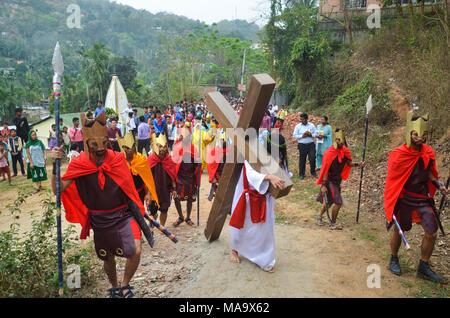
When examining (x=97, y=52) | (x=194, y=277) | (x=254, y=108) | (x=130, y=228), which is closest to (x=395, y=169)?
(x=254, y=108)

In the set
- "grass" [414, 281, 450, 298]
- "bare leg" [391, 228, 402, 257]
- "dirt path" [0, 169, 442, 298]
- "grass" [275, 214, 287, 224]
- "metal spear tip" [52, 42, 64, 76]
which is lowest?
"grass" [275, 214, 287, 224]

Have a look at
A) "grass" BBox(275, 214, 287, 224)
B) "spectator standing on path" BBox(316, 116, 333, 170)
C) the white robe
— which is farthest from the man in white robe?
"spectator standing on path" BBox(316, 116, 333, 170)

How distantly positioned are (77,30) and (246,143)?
118 m

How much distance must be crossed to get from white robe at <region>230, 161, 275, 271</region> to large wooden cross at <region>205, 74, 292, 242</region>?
0.14 meters

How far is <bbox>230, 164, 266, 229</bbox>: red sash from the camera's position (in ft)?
14.8

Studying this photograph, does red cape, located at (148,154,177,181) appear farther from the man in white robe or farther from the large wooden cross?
the man in white robe

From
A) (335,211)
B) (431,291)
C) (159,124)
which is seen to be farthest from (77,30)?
(431,291)

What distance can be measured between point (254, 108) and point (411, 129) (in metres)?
2.31

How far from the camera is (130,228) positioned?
398 cm

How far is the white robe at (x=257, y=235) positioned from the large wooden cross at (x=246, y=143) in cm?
14

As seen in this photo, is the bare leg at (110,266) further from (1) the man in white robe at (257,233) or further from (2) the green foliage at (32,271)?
(1) the man in white robe at (257,233)

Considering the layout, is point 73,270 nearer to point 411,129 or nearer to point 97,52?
point 411,129
